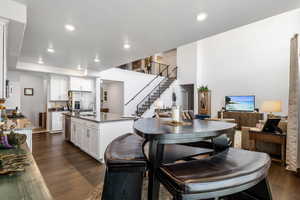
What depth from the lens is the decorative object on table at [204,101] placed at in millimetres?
8250

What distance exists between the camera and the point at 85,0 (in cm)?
200

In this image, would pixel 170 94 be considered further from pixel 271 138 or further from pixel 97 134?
pixel 97 134

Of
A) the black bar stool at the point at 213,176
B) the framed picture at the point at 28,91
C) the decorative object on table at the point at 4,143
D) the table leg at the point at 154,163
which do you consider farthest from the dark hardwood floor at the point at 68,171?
the framed picture at the point at 28,91

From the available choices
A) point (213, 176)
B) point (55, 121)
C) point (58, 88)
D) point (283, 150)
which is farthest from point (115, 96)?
point (213, 176)

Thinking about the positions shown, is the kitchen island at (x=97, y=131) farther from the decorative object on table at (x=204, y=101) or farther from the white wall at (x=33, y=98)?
the decorative object on table at (x=204, y=101)

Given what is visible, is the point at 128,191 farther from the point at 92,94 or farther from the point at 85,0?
the point at 92,94

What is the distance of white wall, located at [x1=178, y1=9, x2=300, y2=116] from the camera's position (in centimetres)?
632

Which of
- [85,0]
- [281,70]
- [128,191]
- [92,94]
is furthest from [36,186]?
[281,70]

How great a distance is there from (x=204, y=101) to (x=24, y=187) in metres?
8.37

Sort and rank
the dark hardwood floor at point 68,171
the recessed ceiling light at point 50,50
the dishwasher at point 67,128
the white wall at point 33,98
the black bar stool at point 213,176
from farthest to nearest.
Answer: the white wall at point 33,98, the dishwasher at point 67,128, the recessed ceiling light at point 50,50, the dark hardwood floor at point 68,171, the black bar stool at point 213,176

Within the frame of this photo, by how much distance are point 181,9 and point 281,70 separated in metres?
6.60

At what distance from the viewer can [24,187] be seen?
0.76m

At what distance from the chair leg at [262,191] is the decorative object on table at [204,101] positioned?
23.6 ft

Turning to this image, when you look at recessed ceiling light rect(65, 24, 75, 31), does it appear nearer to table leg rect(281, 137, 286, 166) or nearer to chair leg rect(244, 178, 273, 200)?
chair leg rect(244, 178, 273, 200)
